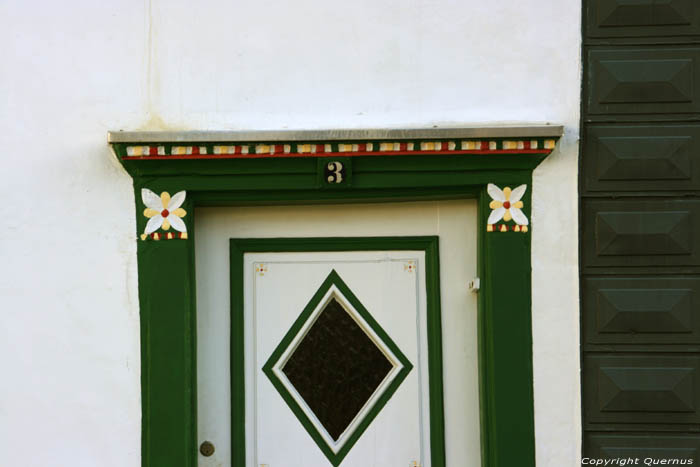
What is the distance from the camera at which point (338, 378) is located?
4.03 meters

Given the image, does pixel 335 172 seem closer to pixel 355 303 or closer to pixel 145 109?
pixel 355 303

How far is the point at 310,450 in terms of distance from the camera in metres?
4.02

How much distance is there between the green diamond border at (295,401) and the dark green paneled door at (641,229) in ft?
2.36

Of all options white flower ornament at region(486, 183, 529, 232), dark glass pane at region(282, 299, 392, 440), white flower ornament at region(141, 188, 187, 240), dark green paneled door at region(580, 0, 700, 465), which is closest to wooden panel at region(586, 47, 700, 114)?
dark green paneled door at region(580, 0, 700, 465)

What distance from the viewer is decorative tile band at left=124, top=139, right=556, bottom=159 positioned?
3865 mm

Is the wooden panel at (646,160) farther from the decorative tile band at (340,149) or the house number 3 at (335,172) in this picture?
the house number 3 at (335,172)

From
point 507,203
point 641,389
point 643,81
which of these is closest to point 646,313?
point 641,389

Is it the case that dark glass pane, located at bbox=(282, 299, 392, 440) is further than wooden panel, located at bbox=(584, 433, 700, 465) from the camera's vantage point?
Yes

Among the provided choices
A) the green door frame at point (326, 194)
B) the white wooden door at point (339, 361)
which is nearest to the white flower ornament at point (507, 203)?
the green door frame at point (326, 194)

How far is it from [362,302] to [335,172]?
0.52 meters

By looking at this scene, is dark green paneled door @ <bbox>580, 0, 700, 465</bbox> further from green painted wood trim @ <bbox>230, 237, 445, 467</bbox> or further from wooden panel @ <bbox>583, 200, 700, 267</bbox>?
green painted wood trim @ <bbox>230, 237, 445, 467</bbox>

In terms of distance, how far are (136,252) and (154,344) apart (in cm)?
35

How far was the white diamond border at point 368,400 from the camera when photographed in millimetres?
4023

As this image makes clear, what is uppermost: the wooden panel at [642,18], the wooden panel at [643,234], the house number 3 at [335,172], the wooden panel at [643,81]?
the wooden panel at [642,18]
